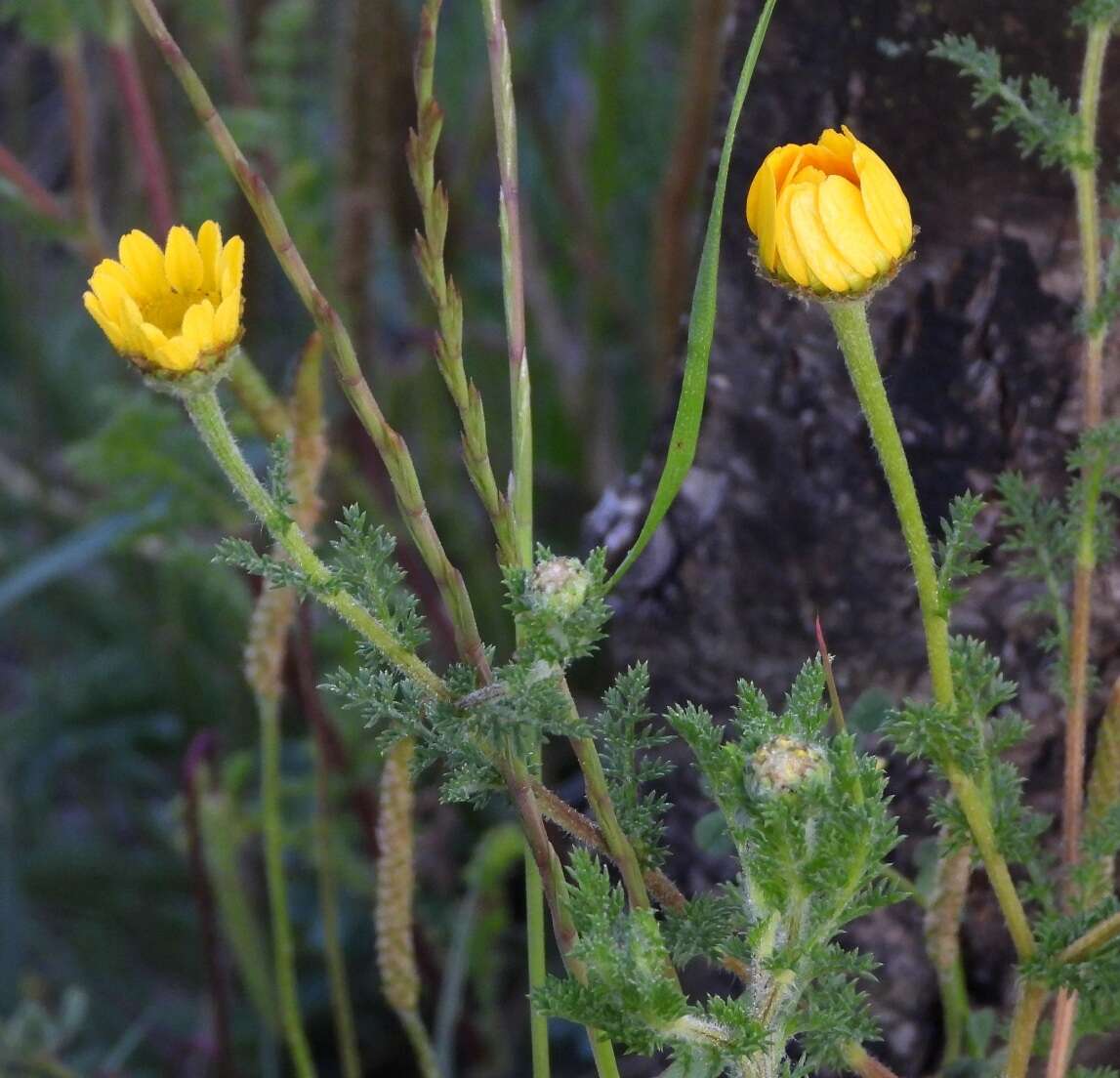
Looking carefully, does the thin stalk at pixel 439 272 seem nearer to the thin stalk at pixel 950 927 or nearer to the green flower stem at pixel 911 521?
the green flower stem at pixel 911 521

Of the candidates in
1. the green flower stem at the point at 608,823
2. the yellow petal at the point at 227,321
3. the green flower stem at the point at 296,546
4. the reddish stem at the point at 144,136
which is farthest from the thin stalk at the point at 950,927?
the reddish stem at the point at 144,136

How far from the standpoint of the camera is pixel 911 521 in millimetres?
513

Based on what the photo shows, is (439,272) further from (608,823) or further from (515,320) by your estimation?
(608,823)

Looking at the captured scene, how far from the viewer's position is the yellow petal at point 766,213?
1.60ft

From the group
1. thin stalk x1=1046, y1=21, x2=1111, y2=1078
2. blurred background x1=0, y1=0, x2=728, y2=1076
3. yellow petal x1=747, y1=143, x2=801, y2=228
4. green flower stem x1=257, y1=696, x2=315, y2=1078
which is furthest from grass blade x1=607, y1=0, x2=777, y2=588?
blurred background x1=0, y1=0, x2=728, y2=1076

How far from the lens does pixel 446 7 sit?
6.75 feet

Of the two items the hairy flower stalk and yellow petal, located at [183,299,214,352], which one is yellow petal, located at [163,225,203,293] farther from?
the hairy flower stalk

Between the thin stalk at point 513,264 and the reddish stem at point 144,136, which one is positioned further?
the reddish stem at point 144,136

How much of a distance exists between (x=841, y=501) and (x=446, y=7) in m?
1.52

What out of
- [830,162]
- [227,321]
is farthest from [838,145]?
[227,321]

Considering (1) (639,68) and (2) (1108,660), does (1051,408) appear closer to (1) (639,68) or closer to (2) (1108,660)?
(2) (1108,660)

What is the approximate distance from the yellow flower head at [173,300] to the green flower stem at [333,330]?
0.06ft

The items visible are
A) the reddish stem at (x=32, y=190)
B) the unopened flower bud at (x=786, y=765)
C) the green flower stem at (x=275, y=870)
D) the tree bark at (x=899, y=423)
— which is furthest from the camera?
the reddish stem at (x=32, y=190)

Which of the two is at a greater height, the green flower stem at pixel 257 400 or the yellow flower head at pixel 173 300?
the green flower stem at pixel 257 400
